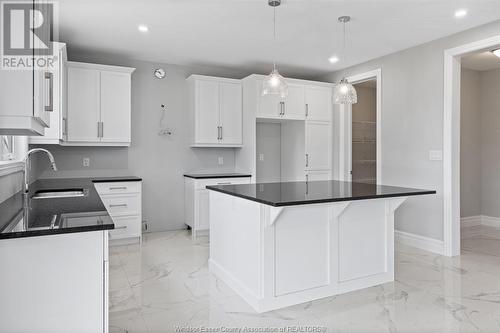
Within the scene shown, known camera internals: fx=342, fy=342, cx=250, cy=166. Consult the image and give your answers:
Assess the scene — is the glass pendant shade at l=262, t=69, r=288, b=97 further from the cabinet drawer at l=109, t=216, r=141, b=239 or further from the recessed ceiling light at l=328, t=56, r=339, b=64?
the cabinet drawer at l=109, t=216, r=141, b=239

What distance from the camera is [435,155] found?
4047mm

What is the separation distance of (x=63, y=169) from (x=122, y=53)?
5.65ft

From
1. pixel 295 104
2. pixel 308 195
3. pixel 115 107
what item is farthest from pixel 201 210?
pixel 308 195

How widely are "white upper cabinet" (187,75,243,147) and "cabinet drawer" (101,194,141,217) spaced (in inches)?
46.8

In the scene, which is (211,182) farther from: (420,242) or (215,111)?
(420,242)

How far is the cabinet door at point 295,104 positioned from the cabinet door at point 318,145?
21 cm

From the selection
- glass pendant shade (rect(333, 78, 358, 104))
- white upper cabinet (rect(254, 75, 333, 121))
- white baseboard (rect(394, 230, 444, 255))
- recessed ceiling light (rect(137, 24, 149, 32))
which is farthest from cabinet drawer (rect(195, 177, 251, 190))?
white baseboard (rect(394, 230, 444, 255))

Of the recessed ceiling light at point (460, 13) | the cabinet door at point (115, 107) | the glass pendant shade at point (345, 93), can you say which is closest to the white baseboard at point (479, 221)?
the recessed ceiling light at point (460, 13)

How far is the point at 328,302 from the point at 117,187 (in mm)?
2890

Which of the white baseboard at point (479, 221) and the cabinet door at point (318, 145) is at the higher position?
the cabinet door at point (318, 145)

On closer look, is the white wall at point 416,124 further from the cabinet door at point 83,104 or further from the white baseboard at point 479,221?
the cabinet door at point 83,104

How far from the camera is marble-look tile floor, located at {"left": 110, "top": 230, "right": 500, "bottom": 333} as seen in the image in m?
2.30

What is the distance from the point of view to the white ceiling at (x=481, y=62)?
4818mm

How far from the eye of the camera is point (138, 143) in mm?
4898
